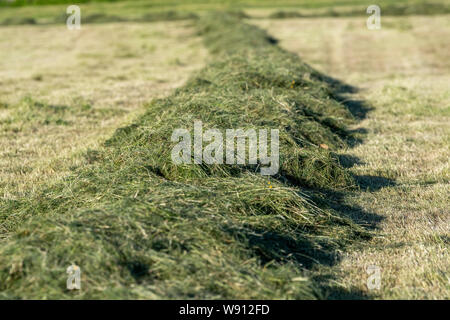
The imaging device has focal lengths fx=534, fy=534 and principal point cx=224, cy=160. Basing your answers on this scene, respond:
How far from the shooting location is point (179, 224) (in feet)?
12.1

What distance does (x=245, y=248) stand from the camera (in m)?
3.67

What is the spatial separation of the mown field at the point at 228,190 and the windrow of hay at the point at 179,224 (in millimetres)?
12

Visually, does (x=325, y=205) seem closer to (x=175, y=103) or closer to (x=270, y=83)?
(x=175, y=103)

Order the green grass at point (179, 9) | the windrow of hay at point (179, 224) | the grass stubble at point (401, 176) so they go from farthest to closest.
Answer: the green grass at point (179, 9)
the grass stubble at point (401, 176)
the windrow of hay at point (179, 224)

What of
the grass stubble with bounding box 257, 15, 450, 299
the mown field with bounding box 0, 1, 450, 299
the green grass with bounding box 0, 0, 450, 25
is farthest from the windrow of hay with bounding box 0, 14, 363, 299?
the green grass with bounding box 0, 0, 450, 25

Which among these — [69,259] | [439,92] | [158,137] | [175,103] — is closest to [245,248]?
[69,259]

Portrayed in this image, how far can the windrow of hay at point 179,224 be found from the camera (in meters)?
3.26

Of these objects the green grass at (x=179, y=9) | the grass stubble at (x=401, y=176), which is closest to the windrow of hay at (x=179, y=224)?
the grass stubble at (x=401, y=176)

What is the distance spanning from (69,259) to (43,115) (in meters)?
6.21

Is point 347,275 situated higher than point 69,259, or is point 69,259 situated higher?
point 69,259

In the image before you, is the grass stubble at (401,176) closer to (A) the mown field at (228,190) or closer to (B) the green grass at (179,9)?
(A) the mown field at (228,190)

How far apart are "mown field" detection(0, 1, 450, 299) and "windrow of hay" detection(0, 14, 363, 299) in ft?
0.04

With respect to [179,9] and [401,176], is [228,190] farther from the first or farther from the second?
[179,9]

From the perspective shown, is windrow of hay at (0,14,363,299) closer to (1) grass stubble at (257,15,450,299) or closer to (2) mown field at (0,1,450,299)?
(2) mown field at (0,1,450,299)
